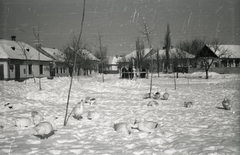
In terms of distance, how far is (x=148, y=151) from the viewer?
3.98 metres

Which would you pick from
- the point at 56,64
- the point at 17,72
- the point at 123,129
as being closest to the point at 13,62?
the point at 17,72

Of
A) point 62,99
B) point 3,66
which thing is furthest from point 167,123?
point 3,66

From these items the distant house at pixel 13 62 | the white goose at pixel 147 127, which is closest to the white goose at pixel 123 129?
the white goose at pixel 147 127

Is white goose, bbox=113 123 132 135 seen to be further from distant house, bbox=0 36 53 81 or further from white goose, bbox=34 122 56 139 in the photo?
distant house, bbox=0 36 53 81

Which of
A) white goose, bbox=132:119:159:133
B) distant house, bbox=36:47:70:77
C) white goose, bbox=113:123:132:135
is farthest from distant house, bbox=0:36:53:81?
white goose, bbox=132:119:159:133

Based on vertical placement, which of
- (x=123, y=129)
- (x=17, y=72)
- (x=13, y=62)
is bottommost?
(x=123, y=129)

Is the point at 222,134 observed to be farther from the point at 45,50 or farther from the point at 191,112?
the point at 45,50

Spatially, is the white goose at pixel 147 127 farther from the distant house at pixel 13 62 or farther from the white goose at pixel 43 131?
the distant house at pixel 13 62

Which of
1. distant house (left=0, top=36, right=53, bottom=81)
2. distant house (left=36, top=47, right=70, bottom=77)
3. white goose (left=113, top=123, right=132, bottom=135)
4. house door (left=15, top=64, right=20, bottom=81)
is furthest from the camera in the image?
distant house (left=36, top=47, right=70, bottom=77)

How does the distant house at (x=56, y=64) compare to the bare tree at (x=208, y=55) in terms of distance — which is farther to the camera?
the distant house at (x=56, y=64)

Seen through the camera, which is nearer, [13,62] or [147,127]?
[147,127]

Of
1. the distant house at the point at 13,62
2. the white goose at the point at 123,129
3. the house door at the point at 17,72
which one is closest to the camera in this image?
the white goose at the point at 123,129

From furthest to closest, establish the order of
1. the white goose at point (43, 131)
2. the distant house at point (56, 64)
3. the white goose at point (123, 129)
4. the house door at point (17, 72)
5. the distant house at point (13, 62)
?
the distant house at point (56, 64) < the house door at point (17, 72) < the distant house at point (13, 62) < the white goose at point (123, 129) < the white goose at point (43, 131)

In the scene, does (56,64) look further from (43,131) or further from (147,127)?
(147,127)
